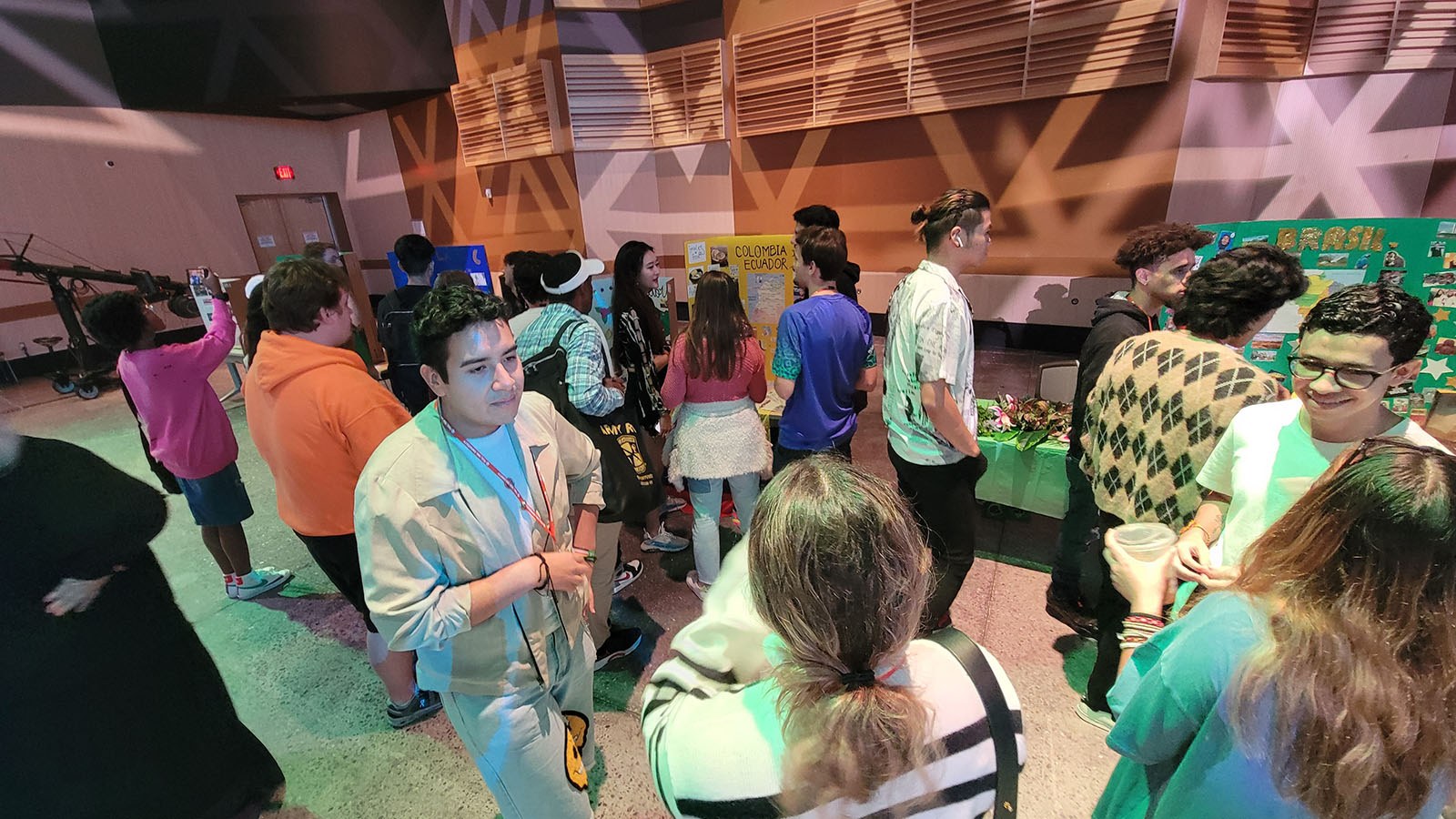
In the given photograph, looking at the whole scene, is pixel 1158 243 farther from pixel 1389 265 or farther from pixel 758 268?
pixel 758 268

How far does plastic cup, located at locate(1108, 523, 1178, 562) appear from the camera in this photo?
1.07 metres

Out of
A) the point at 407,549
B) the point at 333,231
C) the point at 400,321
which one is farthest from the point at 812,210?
the point at 333,231

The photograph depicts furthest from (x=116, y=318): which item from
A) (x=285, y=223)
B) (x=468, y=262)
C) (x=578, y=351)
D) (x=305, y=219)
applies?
(x=305, y=219)

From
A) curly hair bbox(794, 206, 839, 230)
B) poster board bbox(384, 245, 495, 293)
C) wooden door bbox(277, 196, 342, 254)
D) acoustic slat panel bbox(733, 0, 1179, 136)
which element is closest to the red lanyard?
curly hair bbox(794, 206, 839, 230)

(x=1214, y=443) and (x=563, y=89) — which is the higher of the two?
(x=563, y=89)

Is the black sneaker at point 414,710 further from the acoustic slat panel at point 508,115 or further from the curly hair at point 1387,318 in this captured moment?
the acoustic slat panel at point 508,115

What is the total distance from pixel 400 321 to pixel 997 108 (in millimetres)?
4392

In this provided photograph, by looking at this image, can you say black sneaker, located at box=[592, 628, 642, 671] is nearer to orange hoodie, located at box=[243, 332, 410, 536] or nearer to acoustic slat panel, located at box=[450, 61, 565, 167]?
orange hoodie, located at box=[243, 332, 410, 536]

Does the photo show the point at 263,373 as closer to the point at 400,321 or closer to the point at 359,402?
the point at 359,402

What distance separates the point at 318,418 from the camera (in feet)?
5.61

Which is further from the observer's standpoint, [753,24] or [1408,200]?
[753,24]

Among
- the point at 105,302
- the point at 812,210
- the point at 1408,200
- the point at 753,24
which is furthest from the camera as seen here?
the point at 753,24

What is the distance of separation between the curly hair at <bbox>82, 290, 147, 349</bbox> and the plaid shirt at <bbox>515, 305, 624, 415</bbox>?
117 centimetres

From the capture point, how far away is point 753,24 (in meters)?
4.95
